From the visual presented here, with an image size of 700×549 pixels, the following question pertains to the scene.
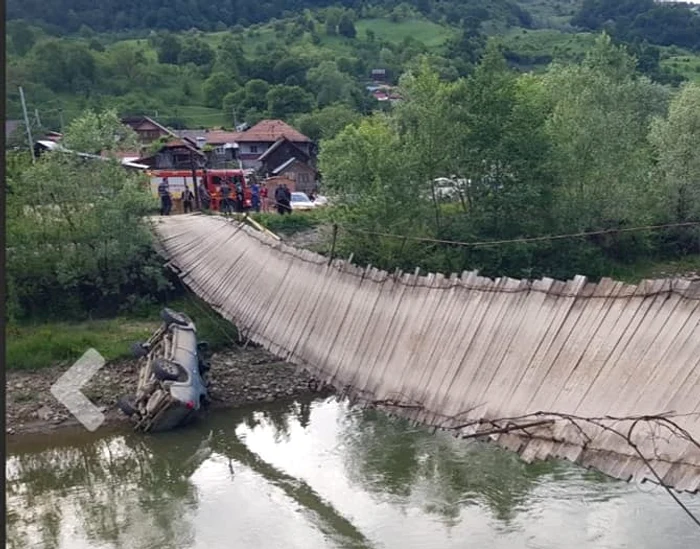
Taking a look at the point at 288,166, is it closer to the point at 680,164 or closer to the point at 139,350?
the point at 680,164

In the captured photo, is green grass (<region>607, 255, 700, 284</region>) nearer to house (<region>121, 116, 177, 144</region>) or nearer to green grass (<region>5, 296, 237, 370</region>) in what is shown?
green grass (<region>5, 296, 237, 370</region>)

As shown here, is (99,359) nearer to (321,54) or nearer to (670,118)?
(670,118)

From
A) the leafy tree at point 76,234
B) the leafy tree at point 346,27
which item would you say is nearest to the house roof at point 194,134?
the leafy tree at point 76,234

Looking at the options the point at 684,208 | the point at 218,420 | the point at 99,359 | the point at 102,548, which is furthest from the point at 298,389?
the point at 684,208

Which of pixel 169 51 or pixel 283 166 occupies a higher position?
pixel 283 166

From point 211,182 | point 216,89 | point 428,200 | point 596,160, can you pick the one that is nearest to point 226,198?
point 211,182
